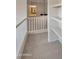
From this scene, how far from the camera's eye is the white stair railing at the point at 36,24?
7.31 metres

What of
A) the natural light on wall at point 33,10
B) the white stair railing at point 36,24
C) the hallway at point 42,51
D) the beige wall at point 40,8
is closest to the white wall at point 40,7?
the beige wall at point 40,8

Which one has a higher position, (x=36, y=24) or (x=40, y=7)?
(x=40, y=7)

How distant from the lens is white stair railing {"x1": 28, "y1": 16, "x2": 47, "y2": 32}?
288 inches

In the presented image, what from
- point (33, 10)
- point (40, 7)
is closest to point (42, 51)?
point (33, 10)

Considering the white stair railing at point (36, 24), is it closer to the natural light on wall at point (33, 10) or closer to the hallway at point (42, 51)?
the hallway at point (42, 51)

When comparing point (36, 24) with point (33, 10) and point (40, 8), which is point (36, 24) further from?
point (40, 8)

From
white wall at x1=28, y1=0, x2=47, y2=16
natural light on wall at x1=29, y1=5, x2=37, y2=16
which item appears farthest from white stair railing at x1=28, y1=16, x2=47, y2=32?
white wall at x1=28, y1=0, x2=47, y2=16

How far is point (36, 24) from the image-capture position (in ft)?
24.6
